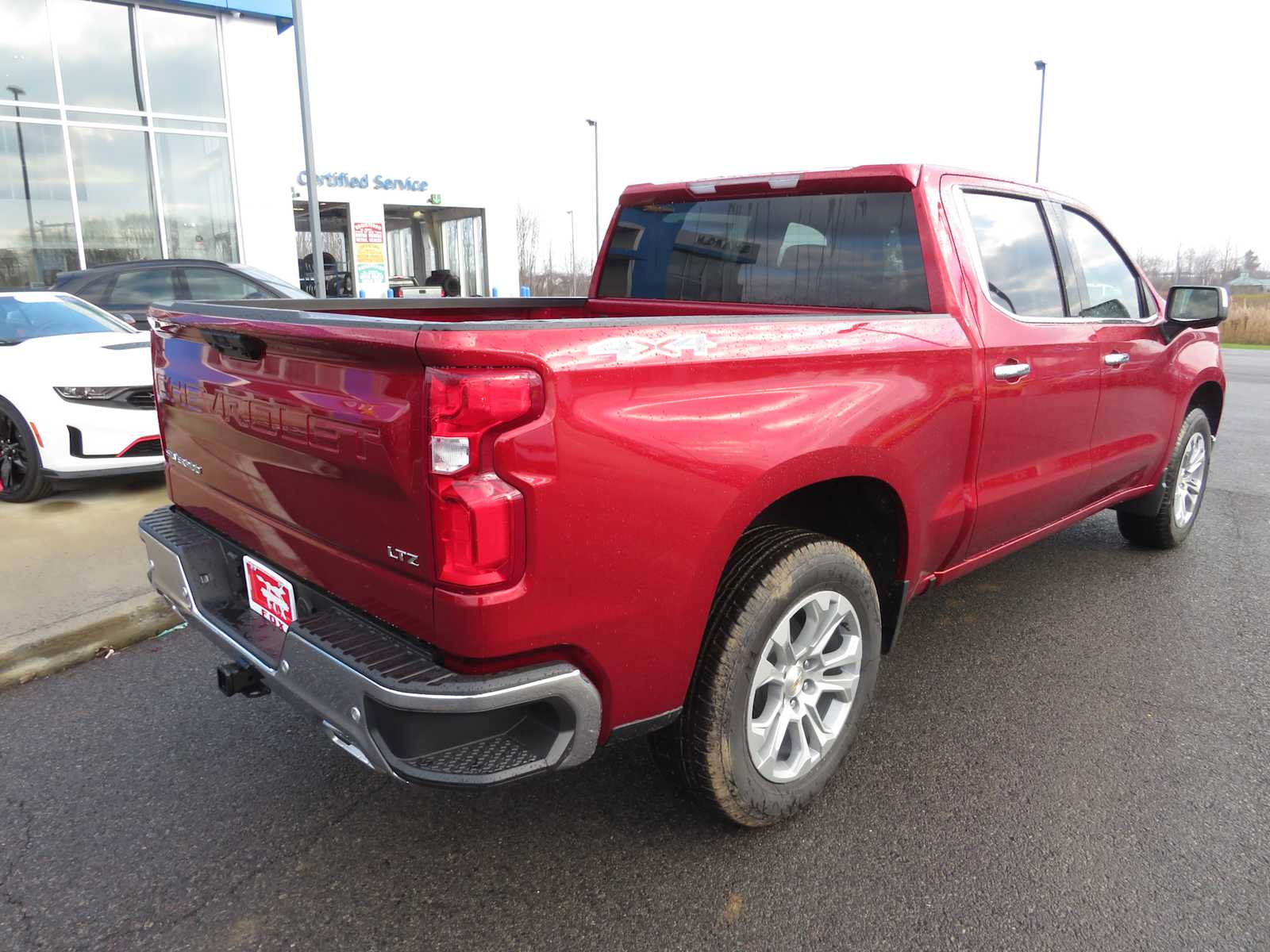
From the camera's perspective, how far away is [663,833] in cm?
254

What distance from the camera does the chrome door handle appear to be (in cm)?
302

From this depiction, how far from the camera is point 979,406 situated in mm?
2963

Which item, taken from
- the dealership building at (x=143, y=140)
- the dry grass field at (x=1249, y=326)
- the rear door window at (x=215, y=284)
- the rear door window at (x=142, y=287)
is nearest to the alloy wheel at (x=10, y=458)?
the rear door window at (x=142, y=287)

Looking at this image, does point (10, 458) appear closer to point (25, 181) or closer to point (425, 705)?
point (425, 705)

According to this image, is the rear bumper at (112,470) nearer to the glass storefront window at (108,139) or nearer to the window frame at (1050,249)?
the window frame at (1050,249)

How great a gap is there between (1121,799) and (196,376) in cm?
298

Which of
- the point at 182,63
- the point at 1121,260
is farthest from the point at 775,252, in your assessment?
the point at 182,63

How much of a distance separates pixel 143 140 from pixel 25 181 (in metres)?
2.06

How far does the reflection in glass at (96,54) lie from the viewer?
15.4m

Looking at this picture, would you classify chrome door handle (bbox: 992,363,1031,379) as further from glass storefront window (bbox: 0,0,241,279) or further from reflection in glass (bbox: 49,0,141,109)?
reflection in glass (bbox: 49,0,141,109)

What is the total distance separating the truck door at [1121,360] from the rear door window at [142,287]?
922 centimetres

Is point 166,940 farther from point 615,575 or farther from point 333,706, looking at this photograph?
point 615,575

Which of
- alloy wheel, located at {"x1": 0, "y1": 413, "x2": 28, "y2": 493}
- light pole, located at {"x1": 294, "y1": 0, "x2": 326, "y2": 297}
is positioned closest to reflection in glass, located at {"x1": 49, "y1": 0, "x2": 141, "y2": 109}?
light pole, located at {"x1": 294, "y1": 0, "x2": 326, "y2": 297}

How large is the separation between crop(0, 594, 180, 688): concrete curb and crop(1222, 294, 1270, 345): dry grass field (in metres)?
30.1
